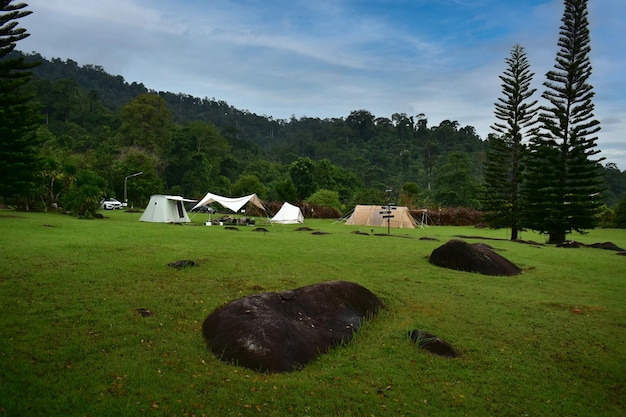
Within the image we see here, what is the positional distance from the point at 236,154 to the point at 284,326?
7164cm

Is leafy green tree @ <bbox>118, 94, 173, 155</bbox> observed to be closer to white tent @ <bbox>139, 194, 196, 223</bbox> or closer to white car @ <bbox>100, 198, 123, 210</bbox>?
white car @ <bbox>100, 198, 123, 210</bbox>

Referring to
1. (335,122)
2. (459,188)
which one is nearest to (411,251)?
(459,188)

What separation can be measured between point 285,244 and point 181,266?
547cm

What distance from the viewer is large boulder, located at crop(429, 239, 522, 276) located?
1010 centimetres

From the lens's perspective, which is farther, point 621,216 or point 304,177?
point 304,177

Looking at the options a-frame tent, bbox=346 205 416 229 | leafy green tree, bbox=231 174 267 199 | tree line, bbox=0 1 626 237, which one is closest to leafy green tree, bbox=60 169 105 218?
tree line, bbox=0 1 626 237

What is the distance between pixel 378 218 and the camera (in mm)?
29047

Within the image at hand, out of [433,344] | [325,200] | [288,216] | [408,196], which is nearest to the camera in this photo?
[433,344]

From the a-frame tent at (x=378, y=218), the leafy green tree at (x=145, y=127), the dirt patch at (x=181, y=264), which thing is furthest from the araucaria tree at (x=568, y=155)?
the leafy green tree at (x=145, y=127)

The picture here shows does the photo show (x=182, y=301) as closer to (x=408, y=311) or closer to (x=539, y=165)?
(x=408, y=311)

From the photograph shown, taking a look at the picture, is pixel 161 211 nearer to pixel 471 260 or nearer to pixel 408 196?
pixel 471 260

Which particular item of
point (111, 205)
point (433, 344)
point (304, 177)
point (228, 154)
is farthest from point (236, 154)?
point (433, 344)

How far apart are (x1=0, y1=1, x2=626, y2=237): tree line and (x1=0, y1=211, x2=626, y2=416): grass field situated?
4704 millimetres

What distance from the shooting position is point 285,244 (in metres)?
13.6
